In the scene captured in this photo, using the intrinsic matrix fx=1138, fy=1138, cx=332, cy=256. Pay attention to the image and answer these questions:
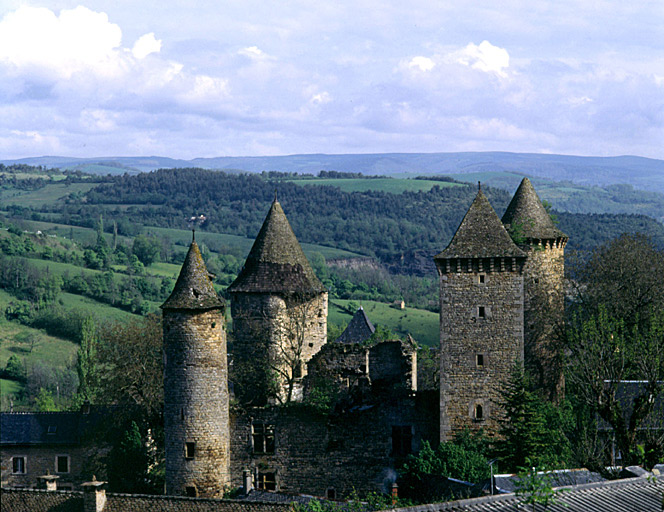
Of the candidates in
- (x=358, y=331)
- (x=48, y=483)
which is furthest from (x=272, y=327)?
(x=358, y=331)

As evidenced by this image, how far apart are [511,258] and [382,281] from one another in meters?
138

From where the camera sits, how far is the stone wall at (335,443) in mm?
46594

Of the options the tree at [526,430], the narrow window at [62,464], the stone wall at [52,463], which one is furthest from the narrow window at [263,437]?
the narrow window at [62,464]

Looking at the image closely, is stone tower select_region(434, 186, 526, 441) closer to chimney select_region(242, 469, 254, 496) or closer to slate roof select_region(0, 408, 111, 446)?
chimney select_region(242, 469, 254, 496)

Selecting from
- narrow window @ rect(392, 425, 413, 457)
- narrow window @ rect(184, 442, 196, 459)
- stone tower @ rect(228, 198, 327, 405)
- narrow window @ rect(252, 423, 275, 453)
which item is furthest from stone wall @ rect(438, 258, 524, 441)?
narrow window @ rect(184, 442, 196, 459)

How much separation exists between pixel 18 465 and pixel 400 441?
19.3 m

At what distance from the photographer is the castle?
4538cm

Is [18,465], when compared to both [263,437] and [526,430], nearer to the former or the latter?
[263,437]

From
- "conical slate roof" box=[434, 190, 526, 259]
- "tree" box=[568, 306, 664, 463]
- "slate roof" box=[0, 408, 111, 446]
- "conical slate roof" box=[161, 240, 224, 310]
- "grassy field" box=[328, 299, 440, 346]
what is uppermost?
"conical slate roof" box=[434, 190, 526, 259]

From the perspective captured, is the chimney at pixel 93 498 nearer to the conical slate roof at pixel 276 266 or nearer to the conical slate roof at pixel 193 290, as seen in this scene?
the conical slate roof at pixel 193 290

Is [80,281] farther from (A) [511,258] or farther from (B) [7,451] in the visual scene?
(A) [511,258]

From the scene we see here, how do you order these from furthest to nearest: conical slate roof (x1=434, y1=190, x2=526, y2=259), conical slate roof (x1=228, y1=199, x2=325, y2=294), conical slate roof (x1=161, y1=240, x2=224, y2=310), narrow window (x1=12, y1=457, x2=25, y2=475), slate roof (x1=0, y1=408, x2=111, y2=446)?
1. narrow window (x1=12, y1=457, x2=25, y2=475)
2. slate roof (x1=0, y1=408, x2=111, y2=446)
3. conical slate roof (x1=228, y1=199, x2=325, y2=294)
4. conical slate roof (x1=434, y1=190, x2=526, y2=259)
5. conical slate roof (x1=161, y1=240, x2=224, y2=310)

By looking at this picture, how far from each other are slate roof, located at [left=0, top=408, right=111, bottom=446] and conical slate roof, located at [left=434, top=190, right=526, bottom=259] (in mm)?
18677

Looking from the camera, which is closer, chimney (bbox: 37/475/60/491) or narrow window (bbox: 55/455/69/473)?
chimney (bbox: 37/475/60/491)
